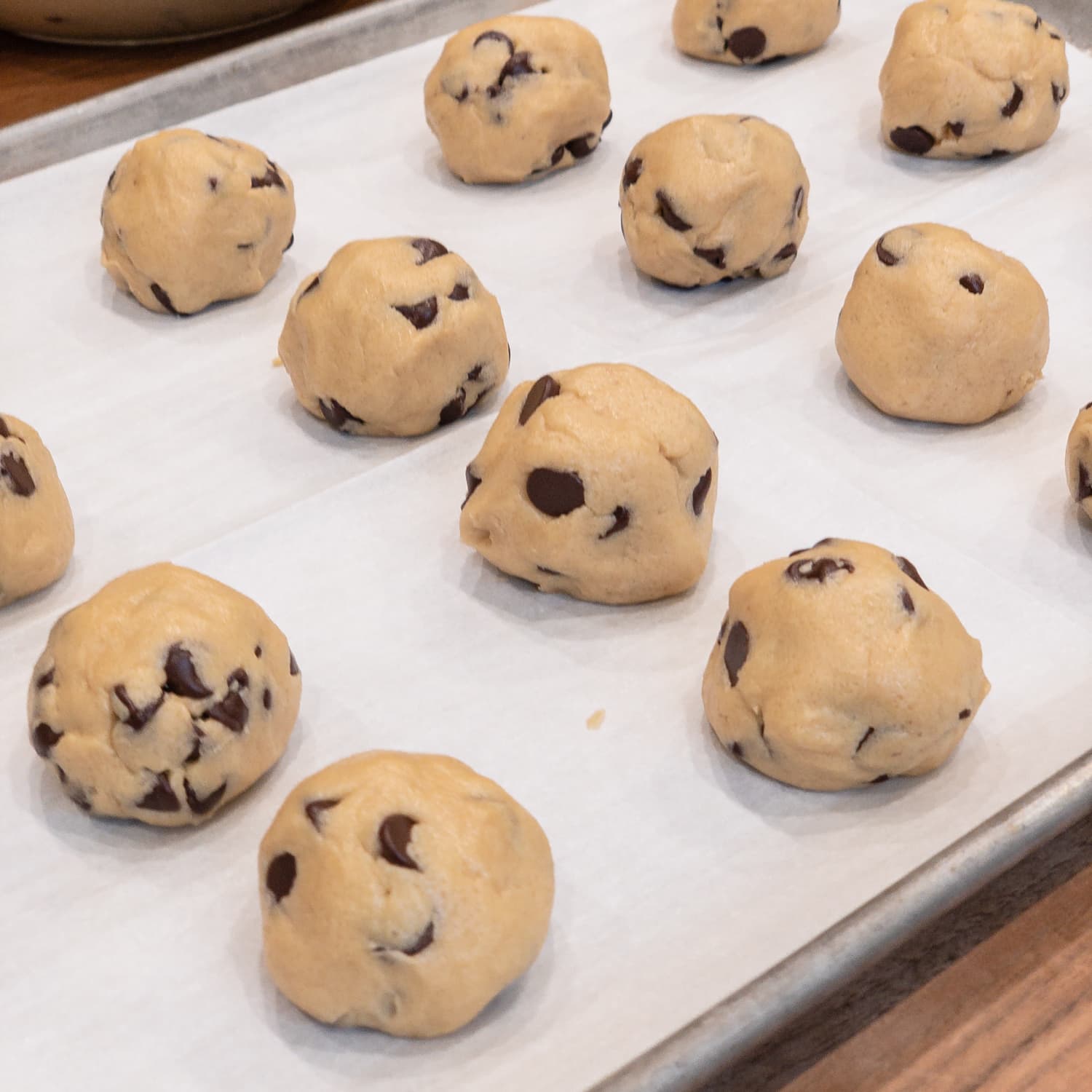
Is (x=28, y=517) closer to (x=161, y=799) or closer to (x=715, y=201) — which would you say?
(x=161, y=799)

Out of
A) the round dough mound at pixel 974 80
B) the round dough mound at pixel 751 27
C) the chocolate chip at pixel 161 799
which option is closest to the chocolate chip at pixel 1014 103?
the round dough mound at pixel 974 80

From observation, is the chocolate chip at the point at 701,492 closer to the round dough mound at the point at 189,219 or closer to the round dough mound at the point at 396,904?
the round dough mound at the point at 396,904

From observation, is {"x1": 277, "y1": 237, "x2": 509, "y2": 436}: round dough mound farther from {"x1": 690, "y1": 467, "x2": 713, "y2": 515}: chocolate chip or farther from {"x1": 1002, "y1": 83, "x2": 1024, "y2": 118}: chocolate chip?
{"x1": 1002, "y1": 83, "x2": 1024, "y2": 118}: chocolate chip

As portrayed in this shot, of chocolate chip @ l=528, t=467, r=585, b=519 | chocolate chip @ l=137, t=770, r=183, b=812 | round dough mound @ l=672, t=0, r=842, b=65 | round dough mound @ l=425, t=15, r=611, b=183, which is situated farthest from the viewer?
round dough mound @ l=672, t=0, r=842, b=65

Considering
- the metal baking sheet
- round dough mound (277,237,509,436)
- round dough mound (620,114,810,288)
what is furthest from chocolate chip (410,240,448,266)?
round dough mound (620,114,810,288)

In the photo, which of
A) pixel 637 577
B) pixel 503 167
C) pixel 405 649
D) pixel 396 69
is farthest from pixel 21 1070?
pixel 396 69

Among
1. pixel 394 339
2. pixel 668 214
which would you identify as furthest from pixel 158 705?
pixel 668 214
